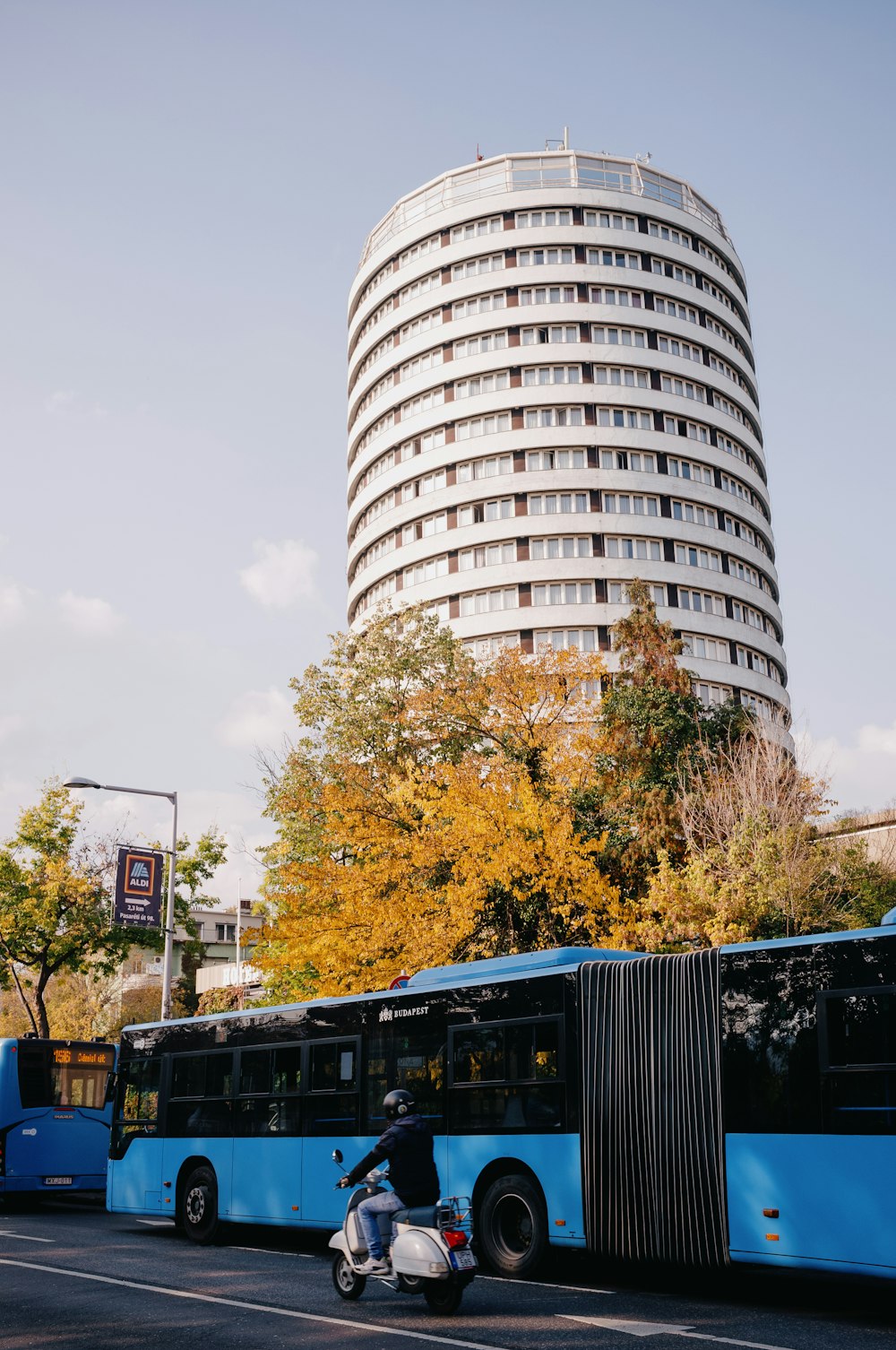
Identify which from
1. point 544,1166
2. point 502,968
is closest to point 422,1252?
point 544,1166

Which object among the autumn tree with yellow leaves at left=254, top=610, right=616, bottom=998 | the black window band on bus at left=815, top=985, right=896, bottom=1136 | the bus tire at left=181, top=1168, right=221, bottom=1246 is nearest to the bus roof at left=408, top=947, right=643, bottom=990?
the black window band on bus at left=815, top=985, right=896, bottom=1136

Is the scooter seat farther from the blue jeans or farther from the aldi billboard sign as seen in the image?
the aldi billboard sign

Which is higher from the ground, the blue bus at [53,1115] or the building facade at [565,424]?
the building facade at [565,424]

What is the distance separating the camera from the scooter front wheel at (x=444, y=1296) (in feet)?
30.9

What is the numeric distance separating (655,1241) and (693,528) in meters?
55.8

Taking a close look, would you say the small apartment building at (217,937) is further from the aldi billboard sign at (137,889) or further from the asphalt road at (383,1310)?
the asphalt road at (383,1310)

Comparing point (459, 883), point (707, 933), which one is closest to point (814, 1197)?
point (707, 933)

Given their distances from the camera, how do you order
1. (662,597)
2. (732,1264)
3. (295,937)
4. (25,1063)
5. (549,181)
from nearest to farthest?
(732,1264) → (25,1063) → (295,937) → (662,597) → (549,181)

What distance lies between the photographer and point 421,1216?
929 centimetres

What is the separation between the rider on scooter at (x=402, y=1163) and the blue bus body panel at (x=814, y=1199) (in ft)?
8.84

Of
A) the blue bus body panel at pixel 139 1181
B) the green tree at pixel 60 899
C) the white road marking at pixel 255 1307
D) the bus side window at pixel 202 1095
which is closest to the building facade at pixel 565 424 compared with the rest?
the green tree at pixel 60 899

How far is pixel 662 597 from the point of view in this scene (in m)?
61.6

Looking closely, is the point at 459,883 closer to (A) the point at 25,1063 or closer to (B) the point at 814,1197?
(A) the point at 25,1063

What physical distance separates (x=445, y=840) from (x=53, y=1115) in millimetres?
8377
